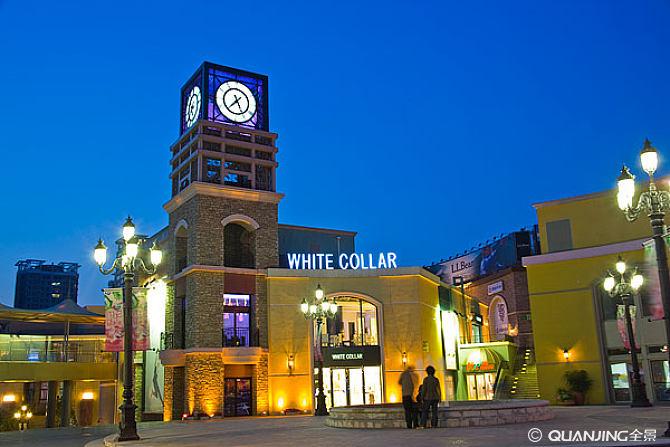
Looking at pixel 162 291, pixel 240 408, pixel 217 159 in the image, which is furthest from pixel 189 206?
pixel 240 408

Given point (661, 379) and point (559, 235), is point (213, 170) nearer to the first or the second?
point (559, 235)

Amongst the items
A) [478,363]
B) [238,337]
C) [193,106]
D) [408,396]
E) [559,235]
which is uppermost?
[193,106]

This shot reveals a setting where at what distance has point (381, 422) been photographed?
1781 centimetres

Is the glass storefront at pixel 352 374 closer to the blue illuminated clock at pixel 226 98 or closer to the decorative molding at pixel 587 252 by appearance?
the decorative molding at pixel 587 252

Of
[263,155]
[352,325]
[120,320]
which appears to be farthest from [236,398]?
[263,155]

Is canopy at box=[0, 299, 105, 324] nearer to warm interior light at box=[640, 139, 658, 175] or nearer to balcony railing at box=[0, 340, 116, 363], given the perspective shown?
balcony railing at box=[0, 340, 116, 363]

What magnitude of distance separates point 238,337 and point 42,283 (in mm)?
107056

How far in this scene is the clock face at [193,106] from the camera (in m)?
36.7

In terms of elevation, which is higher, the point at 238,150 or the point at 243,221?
the point at 238,150

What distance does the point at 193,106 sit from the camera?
123 ft

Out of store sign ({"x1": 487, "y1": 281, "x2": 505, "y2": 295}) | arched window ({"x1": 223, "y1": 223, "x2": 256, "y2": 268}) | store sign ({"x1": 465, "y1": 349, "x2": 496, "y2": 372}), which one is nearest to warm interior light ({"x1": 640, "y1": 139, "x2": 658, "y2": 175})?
arched window ({"x1": 223, "y1": 223, "x2": 256, "y2": 268})

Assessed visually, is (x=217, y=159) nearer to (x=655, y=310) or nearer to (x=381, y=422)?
(x=381, y=422)

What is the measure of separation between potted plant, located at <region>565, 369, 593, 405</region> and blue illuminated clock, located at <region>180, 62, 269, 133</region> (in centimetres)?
2077

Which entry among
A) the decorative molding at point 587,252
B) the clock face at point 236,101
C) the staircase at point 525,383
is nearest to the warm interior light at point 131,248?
→ the clock face at point 236,101
